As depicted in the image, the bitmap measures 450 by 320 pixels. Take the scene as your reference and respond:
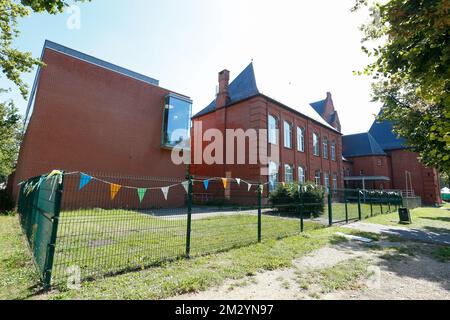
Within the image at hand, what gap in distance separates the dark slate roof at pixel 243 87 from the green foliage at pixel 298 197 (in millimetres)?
9480

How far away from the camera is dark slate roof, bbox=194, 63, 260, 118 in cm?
2133

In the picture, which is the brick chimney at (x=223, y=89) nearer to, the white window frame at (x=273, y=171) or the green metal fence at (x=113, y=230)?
the white window frame at (x=273, y=171)

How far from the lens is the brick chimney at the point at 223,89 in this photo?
23062mm

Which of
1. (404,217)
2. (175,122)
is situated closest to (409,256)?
(404,217)

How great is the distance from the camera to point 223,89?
2356 centimetres

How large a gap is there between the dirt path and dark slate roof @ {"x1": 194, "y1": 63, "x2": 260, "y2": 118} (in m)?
16.3

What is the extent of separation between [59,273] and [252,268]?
3.49 meters

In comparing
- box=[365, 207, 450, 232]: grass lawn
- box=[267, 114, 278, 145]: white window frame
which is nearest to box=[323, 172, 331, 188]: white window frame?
box=[267, 114, 278, 145]: white window frame

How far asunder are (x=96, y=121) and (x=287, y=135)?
1633 cm

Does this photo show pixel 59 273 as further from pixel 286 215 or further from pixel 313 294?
pixel 286 215

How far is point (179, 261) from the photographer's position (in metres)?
5.22

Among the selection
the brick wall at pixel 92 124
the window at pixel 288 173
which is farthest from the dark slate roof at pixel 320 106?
the brick wall at pixel 92 124

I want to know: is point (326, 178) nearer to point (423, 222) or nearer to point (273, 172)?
point (273, 172)

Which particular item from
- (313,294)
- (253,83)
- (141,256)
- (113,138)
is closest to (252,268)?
(313,294)
